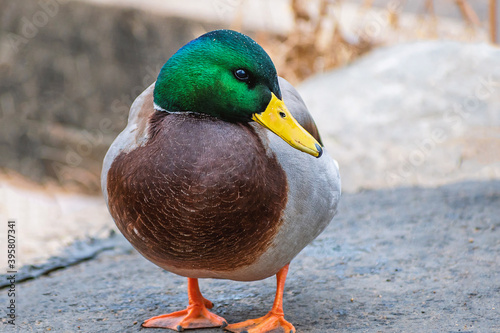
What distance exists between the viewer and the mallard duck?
2.24m

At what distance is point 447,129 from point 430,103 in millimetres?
365

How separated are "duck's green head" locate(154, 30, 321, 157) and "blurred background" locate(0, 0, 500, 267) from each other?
315cm

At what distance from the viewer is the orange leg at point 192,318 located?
2.86 metres

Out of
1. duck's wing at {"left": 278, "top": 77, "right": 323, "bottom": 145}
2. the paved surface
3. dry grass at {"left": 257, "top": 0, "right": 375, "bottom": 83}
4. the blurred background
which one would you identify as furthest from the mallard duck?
dry grass at {"left": 257, "top": 0, "right": 375, "bottom": 83}

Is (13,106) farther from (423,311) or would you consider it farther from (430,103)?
(423,311)

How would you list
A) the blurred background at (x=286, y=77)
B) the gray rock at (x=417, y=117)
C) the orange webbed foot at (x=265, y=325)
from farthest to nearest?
the blurred background at (x=286, y=77)
the gray rock at (x=417, y=117)
the orange webbed foot at (x=265, y=325)

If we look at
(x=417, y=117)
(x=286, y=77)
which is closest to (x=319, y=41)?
(x=286, y=77)

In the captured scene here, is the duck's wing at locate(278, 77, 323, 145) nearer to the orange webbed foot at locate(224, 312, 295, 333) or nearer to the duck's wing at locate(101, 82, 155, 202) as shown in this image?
the duck's wing at locate(101, 82, 155, 202)

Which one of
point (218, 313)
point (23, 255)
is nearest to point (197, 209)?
point (218, 313)

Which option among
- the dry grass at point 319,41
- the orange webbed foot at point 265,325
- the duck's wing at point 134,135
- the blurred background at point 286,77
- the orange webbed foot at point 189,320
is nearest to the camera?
the duck's wing at point 134,135

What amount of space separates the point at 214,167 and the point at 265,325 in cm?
89

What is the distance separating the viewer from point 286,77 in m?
7.23

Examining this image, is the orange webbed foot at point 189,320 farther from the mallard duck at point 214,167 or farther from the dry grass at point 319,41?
the dry grass at point 319,41

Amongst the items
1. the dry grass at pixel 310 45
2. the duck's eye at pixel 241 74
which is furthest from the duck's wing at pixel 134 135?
the dry grass at pixel 310 45
